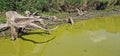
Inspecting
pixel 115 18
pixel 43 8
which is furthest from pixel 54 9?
pixel 115 18

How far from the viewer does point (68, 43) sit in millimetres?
10523

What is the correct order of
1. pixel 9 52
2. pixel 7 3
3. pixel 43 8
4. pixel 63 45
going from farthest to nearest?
1. pixel 43 8
2. pixel 7 3
3. pixel 63 45
4. pixel 9 52

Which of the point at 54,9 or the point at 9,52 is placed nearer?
the point at 9,52

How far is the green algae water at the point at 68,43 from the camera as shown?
9570mm

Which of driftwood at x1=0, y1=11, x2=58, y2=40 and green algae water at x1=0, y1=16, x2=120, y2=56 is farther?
driftwood at x1=0, y1=11, x2=58, y2=40

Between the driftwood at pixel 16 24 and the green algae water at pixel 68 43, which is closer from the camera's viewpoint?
the green algae water at pixel 68 43

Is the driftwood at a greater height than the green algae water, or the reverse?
the driftwood

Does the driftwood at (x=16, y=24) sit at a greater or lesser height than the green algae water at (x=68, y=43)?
greater

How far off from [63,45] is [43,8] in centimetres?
479

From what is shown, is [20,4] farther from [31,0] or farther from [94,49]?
[94,49]

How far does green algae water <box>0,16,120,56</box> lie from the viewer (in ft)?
31.4

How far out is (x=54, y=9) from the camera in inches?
586

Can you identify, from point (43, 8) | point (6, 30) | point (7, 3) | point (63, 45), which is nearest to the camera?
point (63, 45)

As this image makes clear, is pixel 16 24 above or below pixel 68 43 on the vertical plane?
above
